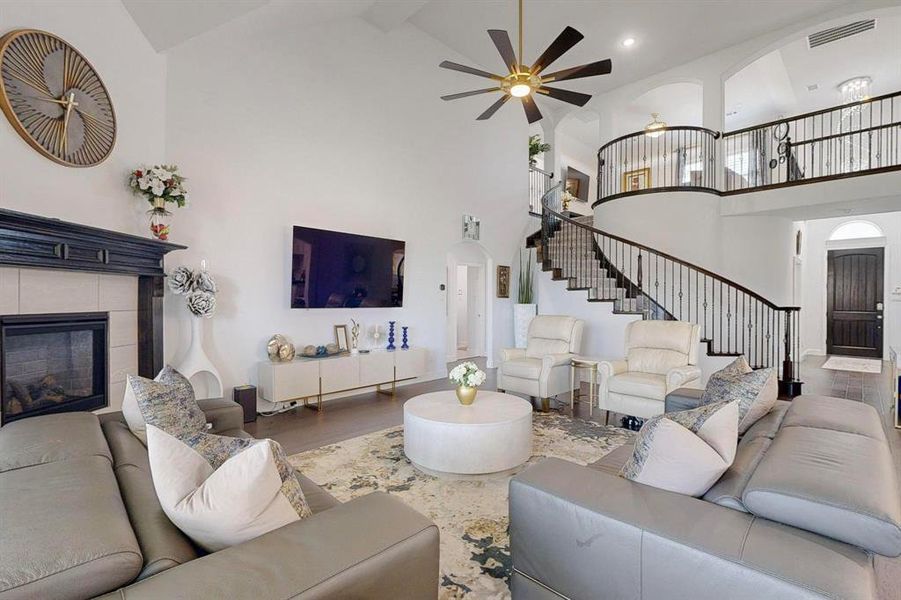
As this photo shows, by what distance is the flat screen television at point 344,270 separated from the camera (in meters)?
4.76

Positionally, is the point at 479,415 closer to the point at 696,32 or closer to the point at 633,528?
the point at 633,528

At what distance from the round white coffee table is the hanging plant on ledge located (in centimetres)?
258

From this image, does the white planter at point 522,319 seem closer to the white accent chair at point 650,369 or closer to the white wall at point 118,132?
the white accent chair at point 650,369

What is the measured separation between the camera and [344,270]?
203 inches

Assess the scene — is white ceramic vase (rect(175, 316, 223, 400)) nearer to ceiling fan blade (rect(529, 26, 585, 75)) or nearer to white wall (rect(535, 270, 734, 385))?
ceiling fan blade (rect(529, 26, 585, 75))

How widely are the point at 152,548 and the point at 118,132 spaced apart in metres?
3.49

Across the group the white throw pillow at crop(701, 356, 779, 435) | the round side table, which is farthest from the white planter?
the white throw pillow at crop(701, 356, 779, 435)

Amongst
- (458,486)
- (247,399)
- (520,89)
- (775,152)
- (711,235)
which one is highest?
(775,152)

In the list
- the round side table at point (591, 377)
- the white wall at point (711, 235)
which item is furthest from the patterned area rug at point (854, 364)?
the round side table at point (591, 377)

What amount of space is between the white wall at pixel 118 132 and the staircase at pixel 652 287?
553 cm

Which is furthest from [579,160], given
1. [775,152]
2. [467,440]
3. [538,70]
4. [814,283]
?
[467,440]

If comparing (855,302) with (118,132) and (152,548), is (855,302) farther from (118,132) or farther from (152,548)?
(118,132)

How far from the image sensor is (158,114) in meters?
3.66

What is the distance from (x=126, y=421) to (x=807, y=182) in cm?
821
